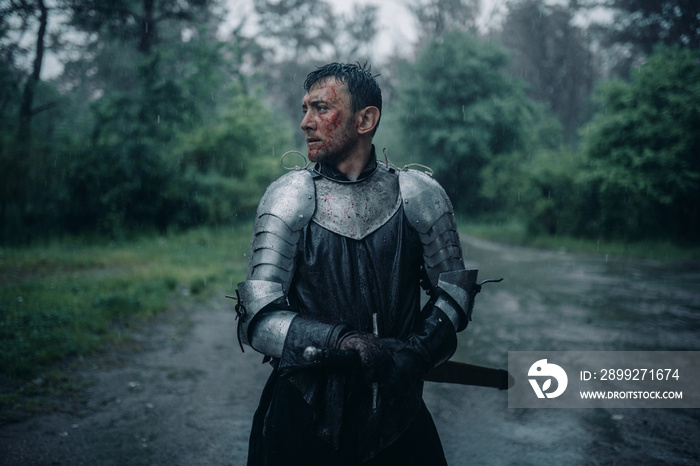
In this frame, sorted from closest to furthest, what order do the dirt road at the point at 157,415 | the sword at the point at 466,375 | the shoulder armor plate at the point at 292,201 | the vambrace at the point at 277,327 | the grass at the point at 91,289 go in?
the vambrace at the point at 277,327, the shoulder armor plate at the point at 292,201, the sword at the point at 466,375, the dirt road at the point at 157,415, the grass at the point at 91,289

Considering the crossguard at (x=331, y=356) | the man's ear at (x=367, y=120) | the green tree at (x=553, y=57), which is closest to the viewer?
the crossguard at (x=331, y=356)

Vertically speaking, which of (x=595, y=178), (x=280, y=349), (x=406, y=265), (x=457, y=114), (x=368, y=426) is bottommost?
(x=368, y=426)

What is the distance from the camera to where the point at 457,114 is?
26625 mm

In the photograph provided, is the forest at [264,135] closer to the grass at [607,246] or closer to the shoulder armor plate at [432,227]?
the grass at [607,246]

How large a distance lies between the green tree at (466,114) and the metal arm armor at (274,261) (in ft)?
78.9

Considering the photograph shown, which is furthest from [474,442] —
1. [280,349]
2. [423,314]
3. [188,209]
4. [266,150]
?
[266,150]

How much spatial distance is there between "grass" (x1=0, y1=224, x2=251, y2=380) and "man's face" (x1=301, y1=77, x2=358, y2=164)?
4.50 meters

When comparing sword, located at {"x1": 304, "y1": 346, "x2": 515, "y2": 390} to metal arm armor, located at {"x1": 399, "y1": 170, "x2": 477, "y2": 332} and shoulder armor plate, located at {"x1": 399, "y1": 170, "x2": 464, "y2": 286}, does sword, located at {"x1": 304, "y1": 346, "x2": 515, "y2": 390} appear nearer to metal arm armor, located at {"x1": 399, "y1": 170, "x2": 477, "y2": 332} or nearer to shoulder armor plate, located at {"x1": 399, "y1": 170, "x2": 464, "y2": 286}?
metal arm armor, located at {"x1": 399, "y1": 170, "x2": 477, "y2": 332}

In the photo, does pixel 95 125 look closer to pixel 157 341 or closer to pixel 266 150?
pixel 266 150

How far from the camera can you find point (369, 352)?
1768mm

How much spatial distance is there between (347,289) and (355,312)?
0.31ft

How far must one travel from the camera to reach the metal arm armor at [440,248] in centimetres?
206

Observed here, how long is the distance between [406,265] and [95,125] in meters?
17.4

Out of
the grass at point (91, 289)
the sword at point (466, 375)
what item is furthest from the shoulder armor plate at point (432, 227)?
the grass at point (91, 289)
